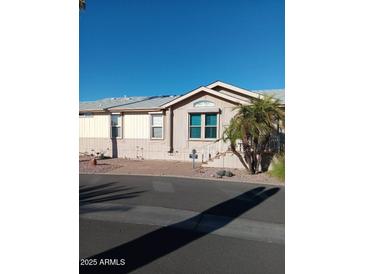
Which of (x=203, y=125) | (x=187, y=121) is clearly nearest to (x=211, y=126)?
(x=203, y=125)

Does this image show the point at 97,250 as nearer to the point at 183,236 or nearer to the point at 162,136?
the point at 183,236

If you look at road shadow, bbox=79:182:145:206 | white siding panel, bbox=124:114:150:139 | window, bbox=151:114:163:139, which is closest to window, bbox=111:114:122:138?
white siding panel, bbox=124:114:150:139

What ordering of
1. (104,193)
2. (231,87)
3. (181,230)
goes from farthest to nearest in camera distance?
(231,87) → (104,193) → (181,230)

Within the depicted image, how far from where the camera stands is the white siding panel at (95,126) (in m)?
14.5

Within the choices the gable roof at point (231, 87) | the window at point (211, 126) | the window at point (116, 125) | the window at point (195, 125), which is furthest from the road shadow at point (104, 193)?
the window at point (116, 125)

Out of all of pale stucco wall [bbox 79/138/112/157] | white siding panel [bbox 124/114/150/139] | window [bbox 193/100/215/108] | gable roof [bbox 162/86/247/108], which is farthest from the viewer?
pale stucco wall [bbox 79/138/112/157]

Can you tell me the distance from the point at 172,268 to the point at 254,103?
7.67m

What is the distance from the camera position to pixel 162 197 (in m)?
5.57

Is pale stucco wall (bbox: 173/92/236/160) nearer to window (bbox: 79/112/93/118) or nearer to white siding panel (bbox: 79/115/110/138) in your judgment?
white siding panel (bbox: 79/115/110/138)

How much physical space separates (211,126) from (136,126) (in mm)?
5096

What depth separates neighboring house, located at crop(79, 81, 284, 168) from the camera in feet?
37.2

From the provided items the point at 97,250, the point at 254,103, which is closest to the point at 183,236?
the point at 97,250

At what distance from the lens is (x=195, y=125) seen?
12.2 meters

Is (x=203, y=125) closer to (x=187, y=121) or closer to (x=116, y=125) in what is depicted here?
(x=187, y=121)
